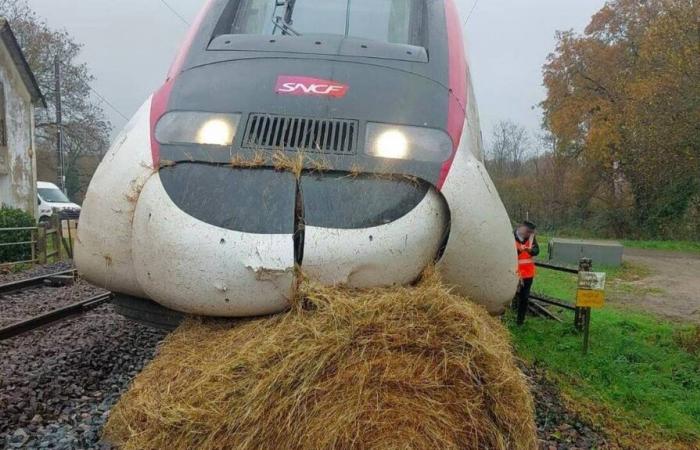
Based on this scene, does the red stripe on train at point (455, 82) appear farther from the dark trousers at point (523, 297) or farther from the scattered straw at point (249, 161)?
the dark trousers at point (523, 297)

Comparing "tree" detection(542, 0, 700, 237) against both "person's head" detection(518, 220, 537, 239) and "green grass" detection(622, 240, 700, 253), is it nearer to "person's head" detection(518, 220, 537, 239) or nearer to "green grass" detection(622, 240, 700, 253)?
"green grass" detection(622, 240, 700, 253)

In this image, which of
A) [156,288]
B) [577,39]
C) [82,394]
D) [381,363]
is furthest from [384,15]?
[577,39]

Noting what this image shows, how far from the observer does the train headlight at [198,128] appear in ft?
11.7

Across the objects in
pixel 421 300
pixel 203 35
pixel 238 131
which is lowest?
pixel 421 300

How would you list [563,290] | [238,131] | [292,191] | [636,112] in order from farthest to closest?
1. [636,112]
2. [563,290]
3. [238,131]
4. [292,191]

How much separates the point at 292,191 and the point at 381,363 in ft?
3.16

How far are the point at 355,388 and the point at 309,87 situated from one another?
6.09ft

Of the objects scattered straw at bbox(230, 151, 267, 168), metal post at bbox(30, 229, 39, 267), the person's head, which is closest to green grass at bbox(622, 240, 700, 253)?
the person's head

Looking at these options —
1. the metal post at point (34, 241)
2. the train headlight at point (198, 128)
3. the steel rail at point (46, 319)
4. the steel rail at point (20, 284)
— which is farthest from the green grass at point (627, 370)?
the metal post at point (34, 241)

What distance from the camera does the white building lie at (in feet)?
73.9

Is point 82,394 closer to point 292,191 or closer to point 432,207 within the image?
point 292,191

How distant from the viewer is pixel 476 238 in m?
3.52

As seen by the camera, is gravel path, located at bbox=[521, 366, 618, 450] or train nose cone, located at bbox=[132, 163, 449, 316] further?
gravel path, located at bbox=[521, 366, 618, 450]

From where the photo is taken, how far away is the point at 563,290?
1278 cm
